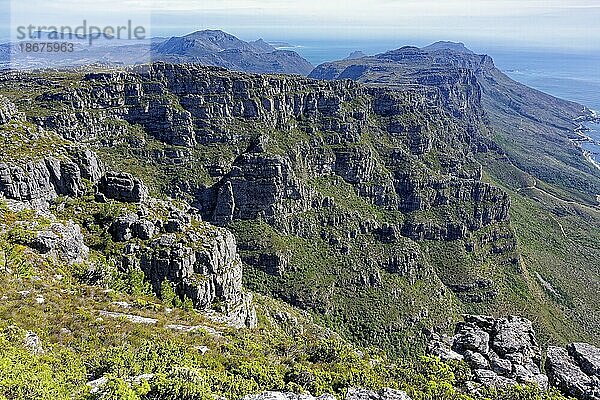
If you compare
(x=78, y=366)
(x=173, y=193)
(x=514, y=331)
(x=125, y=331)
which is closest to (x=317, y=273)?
(x=173, y=193)

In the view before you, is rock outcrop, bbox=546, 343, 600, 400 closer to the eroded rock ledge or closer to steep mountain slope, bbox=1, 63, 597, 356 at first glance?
the eroded rock ledge

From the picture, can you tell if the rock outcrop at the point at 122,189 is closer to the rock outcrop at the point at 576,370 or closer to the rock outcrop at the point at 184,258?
the rock outcrop at the point at 184,258

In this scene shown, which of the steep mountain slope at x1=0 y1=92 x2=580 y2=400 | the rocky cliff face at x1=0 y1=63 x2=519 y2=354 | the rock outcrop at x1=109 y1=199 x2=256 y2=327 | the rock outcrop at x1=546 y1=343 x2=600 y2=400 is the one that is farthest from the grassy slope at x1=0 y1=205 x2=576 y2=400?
the rocky cliff face at x1=0 y1=63 x2=519 y2=354

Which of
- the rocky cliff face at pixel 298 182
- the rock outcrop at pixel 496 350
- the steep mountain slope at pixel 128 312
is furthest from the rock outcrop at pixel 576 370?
the rocky cliff face at pixel 298 182

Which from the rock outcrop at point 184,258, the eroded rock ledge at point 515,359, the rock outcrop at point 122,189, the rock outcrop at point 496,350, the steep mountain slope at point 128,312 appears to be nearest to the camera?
the steep mountain slope at point 128,312

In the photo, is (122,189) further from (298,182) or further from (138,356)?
(298,182)

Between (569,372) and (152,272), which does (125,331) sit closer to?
(152,272)

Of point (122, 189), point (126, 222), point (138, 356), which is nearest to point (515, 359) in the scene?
point (138, 356)
